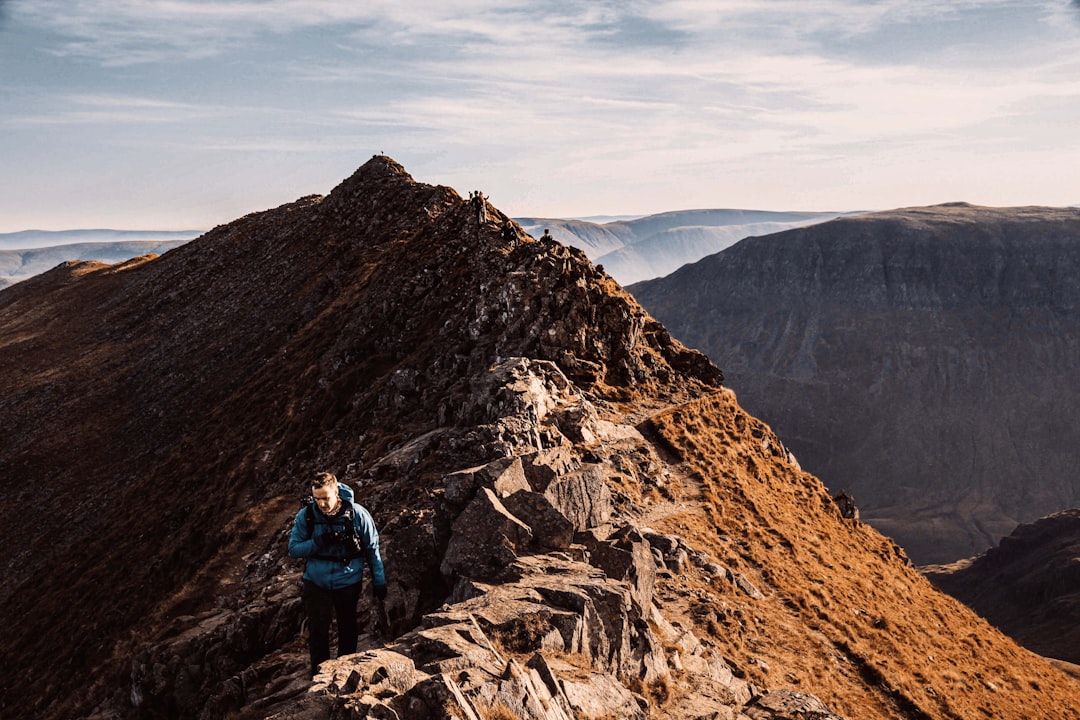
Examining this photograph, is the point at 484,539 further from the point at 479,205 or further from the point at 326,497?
the point at 479,205

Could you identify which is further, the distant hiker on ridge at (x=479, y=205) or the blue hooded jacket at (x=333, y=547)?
the distant hiker on ridge at (x=479, y=205)

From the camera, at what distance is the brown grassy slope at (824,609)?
66.9 feet

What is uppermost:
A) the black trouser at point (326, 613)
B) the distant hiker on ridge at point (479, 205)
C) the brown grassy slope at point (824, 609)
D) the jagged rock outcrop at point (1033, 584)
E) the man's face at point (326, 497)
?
the distant hiker on ridge at point (479, 205)

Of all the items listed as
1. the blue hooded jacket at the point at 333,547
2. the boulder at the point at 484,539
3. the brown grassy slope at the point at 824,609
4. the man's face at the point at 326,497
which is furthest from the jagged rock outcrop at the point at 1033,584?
the man's face at the point at 326,497

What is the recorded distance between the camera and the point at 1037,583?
4668 inches

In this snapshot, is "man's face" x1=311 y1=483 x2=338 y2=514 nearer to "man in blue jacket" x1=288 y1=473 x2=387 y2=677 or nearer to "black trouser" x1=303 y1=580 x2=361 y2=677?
"man in blue jacket" x1=288 y1=473 x2=387 y2=677

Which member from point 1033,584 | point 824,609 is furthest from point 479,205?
point 1033,584

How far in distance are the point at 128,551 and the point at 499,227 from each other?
24343 millimetres

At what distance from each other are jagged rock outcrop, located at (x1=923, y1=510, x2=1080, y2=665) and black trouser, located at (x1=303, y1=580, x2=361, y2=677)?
97.1 meters

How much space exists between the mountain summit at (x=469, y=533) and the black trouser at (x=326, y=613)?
41.1 inches

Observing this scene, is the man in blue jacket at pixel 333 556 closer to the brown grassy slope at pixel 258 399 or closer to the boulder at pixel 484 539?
the boulder at pixel 484 539

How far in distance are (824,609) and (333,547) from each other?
1638 cm

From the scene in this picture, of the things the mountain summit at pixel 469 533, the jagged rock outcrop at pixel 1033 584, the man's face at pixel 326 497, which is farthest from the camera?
the jagged rock outcrop at pixel 1033 584

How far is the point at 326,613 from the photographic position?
1440 centimetres
